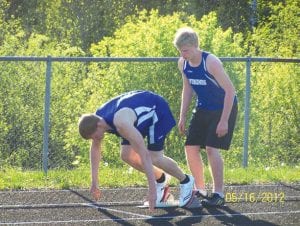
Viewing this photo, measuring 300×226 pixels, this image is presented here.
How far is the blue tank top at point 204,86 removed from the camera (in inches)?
392

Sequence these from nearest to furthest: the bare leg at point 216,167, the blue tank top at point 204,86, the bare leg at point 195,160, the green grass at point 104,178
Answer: the blue tank top at point 204,86 → the bare leg at point 216,167 → the bare leg at point 195,160 → the green grass at point 104,178

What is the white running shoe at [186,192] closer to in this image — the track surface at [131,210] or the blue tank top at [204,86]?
the track surface at [131,210]

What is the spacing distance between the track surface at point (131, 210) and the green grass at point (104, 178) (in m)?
0.42

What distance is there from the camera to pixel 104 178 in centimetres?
1255

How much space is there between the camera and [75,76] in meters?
14.2

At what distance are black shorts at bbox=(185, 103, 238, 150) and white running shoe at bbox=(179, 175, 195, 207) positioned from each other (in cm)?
48

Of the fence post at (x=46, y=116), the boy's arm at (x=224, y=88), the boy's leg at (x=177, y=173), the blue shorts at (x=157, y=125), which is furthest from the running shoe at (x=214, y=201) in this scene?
the fence post at (x=46, y=116)

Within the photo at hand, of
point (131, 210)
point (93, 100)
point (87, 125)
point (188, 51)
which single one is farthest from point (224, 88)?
point (93, 100)

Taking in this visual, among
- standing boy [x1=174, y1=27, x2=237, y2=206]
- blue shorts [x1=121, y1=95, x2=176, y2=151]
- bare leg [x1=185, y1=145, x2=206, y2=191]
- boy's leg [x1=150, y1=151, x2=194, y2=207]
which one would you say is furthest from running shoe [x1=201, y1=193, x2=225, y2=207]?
blue shorts [x1=121, y1=95, x2=176, y2=151]

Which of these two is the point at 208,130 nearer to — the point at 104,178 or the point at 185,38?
the point at 185,38

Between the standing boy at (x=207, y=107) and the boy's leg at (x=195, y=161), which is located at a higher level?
the standing boy at (x=207, y=107)

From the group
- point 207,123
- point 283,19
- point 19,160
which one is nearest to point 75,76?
point 19,160
